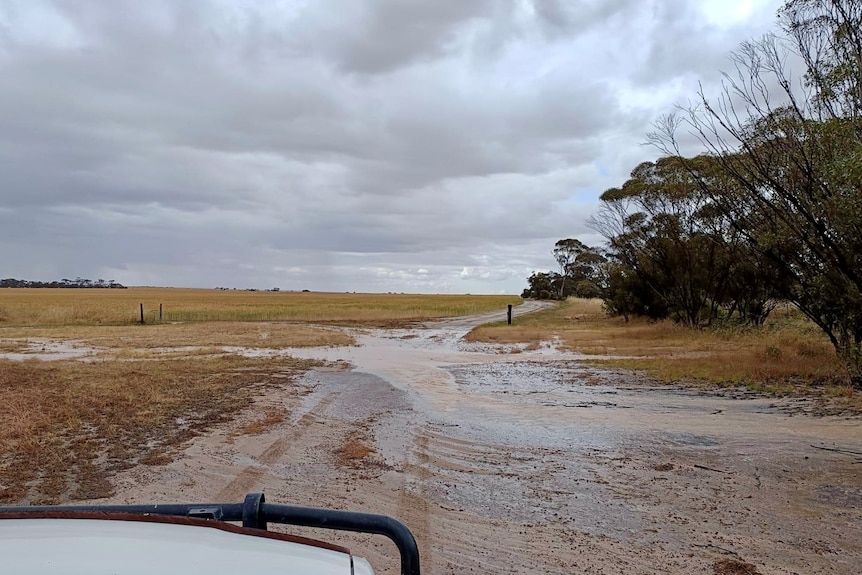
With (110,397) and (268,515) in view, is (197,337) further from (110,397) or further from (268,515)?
(268,515)

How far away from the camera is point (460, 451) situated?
7867 mm

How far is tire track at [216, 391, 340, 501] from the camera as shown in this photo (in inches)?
238

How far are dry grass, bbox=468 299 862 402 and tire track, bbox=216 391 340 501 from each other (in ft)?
28.9

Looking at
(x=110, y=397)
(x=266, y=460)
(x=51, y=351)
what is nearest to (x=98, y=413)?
(x=110, y=397)

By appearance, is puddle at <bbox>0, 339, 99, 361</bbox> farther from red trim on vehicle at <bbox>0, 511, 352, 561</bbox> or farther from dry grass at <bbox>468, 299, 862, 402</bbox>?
red trim on vehicle at <bbox>0, 511, 352, 561</bbox>

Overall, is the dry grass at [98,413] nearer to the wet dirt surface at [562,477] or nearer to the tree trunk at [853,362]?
the wet dirt surface at [562,477]

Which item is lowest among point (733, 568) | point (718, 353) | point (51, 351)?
point (733, 568)

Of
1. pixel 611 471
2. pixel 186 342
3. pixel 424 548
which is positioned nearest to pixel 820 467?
pixel 611 471

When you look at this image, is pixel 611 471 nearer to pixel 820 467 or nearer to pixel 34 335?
pixel 820 467

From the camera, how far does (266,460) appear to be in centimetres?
723

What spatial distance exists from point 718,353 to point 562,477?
1405 centimetres

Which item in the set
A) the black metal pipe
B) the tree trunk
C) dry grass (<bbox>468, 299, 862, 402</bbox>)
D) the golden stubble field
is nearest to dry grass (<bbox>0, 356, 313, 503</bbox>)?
the golden stubble field

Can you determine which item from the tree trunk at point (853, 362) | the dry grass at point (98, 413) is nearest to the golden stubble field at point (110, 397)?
the dry grass at point (98, 413)

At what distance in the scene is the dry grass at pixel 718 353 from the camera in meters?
13.7
